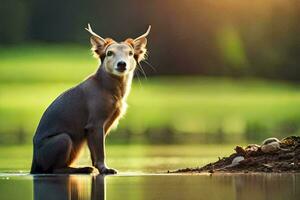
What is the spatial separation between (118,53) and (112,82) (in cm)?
45

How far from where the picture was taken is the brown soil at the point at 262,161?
639 inches

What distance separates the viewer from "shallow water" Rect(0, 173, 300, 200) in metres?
12.3

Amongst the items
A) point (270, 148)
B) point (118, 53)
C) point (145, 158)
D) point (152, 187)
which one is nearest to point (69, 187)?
point (152, 187)

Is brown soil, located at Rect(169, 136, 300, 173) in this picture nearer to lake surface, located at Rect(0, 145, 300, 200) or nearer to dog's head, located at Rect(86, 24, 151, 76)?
lake surface, located at Rect(0, 145, 300, 200)

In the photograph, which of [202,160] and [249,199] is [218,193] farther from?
[202,160]

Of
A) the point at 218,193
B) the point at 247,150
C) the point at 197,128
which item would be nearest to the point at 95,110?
the point at 247,150

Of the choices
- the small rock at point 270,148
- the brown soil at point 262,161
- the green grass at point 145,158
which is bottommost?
the brown soil at point 262,161

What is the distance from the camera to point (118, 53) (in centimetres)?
1684

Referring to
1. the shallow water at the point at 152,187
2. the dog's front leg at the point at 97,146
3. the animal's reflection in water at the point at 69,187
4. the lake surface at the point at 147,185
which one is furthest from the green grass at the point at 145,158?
the shallow water at the point at 152,187

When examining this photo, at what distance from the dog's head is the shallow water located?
162cm

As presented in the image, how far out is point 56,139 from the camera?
1667cm

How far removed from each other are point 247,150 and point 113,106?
6.24 ft

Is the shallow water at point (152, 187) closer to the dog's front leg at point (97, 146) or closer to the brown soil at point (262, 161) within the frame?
the dog's front leg at point (97, 146)

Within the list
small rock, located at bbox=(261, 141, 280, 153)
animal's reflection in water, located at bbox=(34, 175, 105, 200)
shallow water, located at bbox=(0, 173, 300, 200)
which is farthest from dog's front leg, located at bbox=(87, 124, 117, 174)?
small rock, located at bbox=(261, 141, 280, 153)
